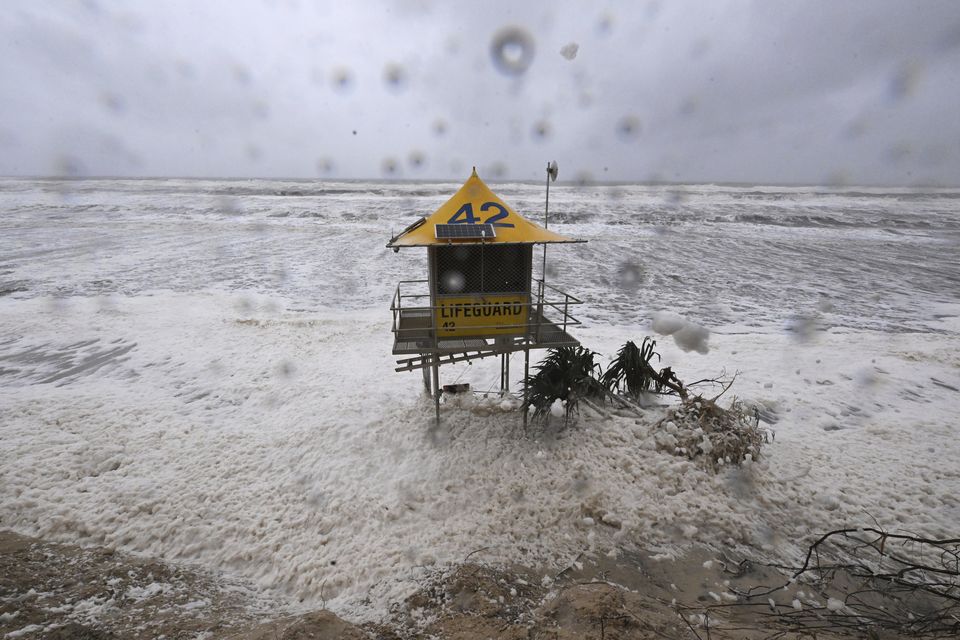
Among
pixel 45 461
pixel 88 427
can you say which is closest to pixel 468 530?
pixel 45 461

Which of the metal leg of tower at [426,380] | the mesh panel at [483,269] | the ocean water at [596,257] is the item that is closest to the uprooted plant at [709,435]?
the mesh panel at [483,269]

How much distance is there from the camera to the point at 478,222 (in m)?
7.85

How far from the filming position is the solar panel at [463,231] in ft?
24.3

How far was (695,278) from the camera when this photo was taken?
22078mm

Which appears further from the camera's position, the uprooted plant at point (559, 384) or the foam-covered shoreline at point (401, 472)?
the uprooted plant at point (559, 384)

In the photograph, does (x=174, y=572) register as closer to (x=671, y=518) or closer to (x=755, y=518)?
(x=671, y=518)

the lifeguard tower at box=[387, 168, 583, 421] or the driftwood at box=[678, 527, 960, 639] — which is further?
the lifeguard tower at box=[387, 168, 583, 421]

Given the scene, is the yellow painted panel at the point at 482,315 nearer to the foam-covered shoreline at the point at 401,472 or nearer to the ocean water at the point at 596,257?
the foam-covered shoreline at the point at 401,472

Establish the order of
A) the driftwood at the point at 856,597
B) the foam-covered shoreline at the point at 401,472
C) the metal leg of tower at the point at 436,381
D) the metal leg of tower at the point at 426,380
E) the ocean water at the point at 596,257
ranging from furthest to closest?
the ocean water at the point at 596,257, the metal leg of tower at the point at 426,380, the metal leg of tower at the point at 436,381, the foam-covered shoreline at the point at 401,472, the driftwood at the point at 856,597

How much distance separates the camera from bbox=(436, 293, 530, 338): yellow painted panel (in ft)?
26.8

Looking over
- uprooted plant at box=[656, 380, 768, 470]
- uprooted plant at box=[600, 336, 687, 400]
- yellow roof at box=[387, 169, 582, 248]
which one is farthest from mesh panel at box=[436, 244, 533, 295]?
uprooted plant at box=[656, 380, 768, 470]

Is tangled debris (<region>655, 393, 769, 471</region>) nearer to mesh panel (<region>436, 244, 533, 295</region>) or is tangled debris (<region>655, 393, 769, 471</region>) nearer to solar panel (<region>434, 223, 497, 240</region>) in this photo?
mesh panel (<region>436, 244, 533, 295</region>)

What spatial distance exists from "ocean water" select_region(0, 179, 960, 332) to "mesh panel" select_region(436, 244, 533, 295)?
894 centimetres

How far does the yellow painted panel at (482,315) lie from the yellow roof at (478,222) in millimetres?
1215
